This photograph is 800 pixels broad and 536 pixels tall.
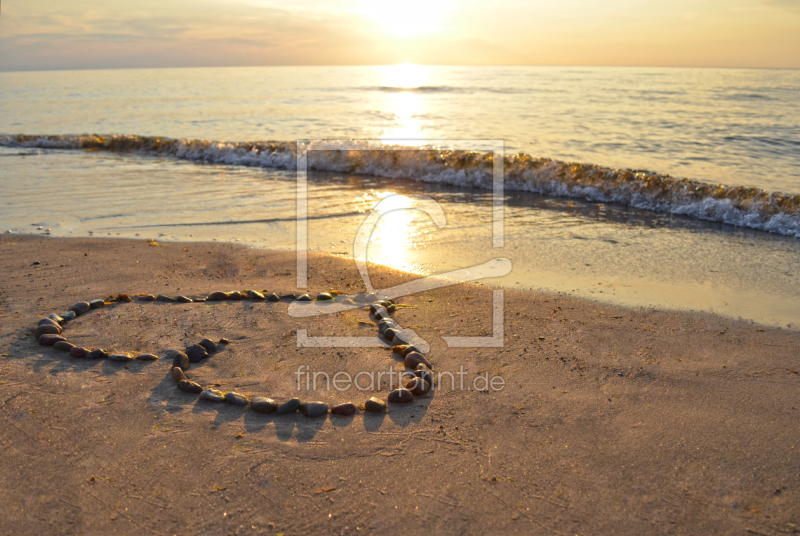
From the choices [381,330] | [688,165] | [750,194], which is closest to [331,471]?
[381,330]

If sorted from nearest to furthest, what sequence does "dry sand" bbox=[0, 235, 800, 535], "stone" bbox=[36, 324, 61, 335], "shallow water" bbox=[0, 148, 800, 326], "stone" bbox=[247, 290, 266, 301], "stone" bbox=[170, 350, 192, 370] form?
"dry sand" bbox=[0, 235, 800, 535] → "stone" bbox=[170, 350, 192, 370] → "stone" bbox=[36, 324, 61, 335] → "stone" bbox=[247, 290, 266, 301] → "shallow water" bbox=[0, 148, 800, 326]

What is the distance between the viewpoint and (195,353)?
3.44 meters

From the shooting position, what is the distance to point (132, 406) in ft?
9.48

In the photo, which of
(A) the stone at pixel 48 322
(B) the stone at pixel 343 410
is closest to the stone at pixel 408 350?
(B) the stone at pixel 343 410

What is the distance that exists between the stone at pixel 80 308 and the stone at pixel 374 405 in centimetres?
260

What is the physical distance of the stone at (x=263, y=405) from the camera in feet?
9.43

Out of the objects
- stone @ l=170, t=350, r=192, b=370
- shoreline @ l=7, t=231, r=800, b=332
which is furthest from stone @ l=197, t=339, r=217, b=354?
shoreline @ l=7, t=231, r=800, b=332

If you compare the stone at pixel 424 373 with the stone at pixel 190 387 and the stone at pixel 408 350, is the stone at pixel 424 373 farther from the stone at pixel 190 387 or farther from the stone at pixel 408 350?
the stone at pixel 190 387

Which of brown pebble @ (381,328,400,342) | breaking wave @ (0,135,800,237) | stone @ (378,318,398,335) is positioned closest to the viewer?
brown pebble @ (381,328,400,342)

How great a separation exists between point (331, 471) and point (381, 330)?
1622 millimetres

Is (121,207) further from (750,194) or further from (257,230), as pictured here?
(750,194)

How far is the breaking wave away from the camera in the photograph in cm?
834

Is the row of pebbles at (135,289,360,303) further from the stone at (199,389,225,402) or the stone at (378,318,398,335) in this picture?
the stone at (199,389,225,402)

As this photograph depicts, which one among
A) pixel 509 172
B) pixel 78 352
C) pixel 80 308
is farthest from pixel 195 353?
pixel 509 172
